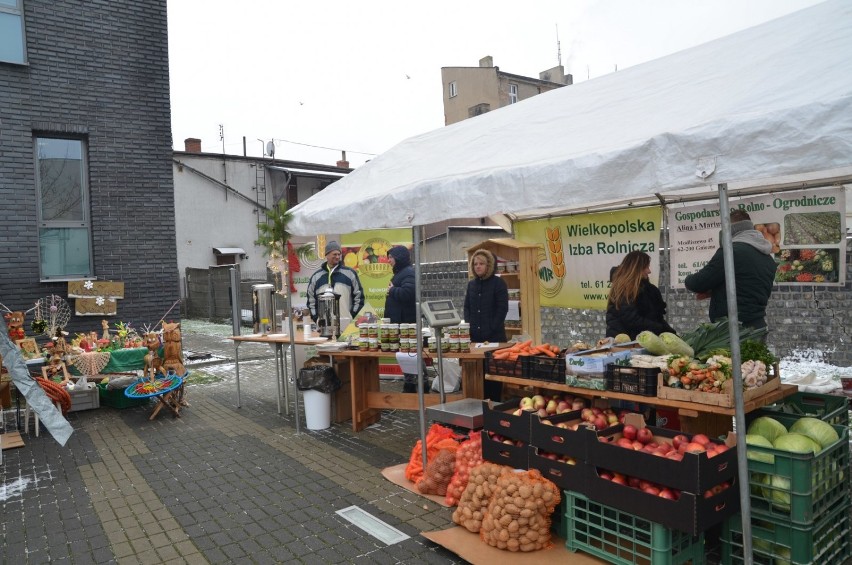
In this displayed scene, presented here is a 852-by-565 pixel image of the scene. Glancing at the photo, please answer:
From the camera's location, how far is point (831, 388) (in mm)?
5043

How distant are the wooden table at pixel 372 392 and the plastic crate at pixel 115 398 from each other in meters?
3.48

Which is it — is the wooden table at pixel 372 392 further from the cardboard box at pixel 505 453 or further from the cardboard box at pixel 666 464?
the cardboard box at pixel 666 464

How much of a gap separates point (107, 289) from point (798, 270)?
1009cm

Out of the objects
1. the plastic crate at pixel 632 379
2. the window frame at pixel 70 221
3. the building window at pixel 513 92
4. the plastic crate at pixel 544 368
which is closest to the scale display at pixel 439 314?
the plastic crate at pixel 544 368

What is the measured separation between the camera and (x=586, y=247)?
8117mm

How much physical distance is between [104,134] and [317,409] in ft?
21.1

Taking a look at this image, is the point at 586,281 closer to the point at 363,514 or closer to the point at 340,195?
the point at 340,195

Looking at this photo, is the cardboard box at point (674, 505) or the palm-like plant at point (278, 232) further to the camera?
the palm-like plant at point (278, 232)

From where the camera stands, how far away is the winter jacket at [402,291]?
7.94 m

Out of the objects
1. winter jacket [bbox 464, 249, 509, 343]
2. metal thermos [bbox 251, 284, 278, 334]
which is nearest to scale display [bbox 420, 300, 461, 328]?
winter jacket [bbox 464, 249, 509, 343]

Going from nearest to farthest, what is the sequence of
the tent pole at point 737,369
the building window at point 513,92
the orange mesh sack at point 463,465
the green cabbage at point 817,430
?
1. the tent pole at point 737,369
2. the green cabbage at point 817,430
3. the orange mesh sack at point 463,465
4. the building window at point 513,92

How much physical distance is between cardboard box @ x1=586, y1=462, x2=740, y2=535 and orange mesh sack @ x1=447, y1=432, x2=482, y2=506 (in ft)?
3.95

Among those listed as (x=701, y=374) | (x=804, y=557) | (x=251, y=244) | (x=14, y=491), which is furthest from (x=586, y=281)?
(x=251, y=244)

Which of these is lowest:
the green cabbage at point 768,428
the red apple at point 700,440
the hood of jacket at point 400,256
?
the red apple at point 700,440
